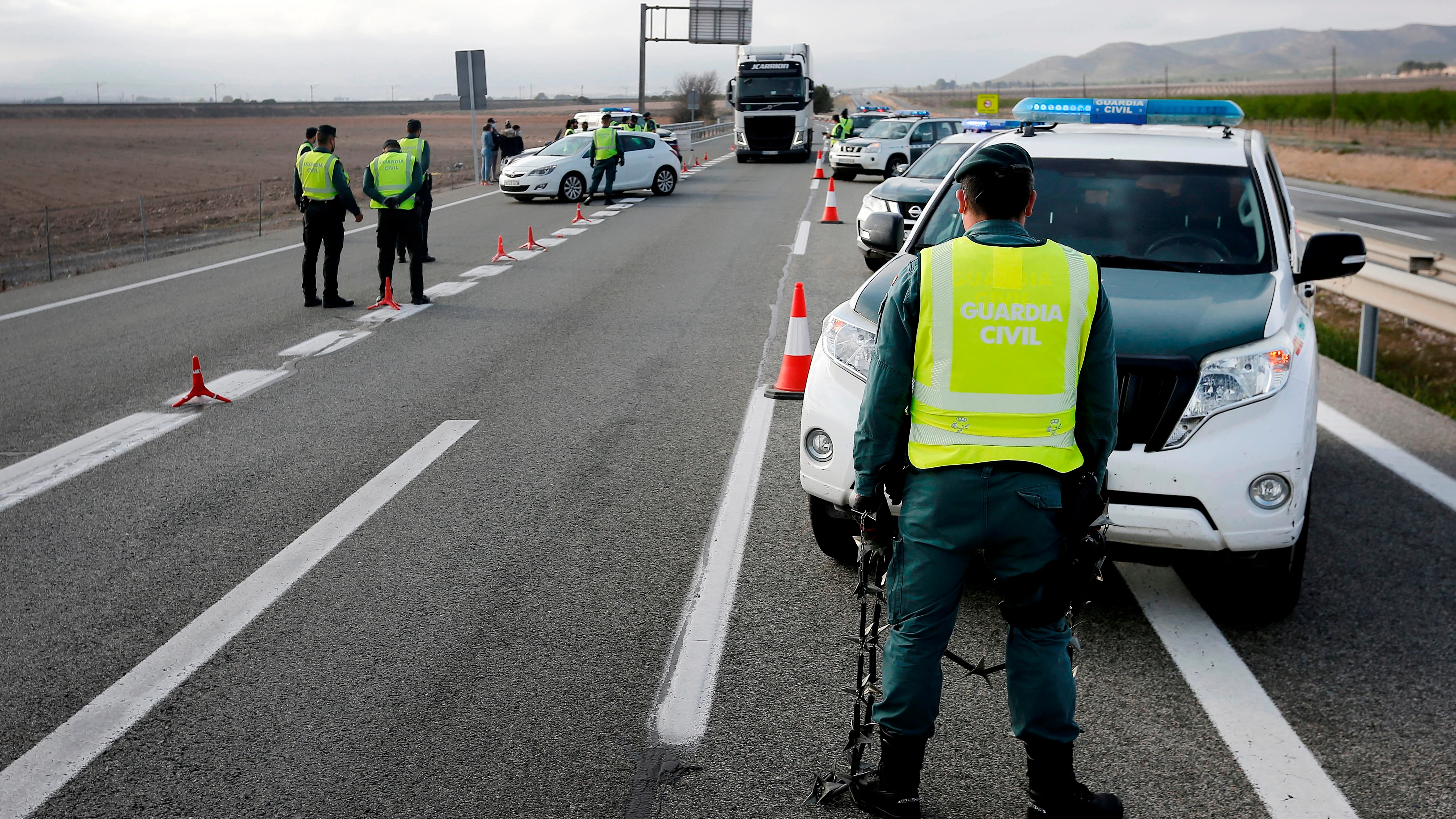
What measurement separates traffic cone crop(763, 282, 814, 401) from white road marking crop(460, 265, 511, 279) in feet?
25.3

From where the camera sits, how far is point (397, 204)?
13.1 m

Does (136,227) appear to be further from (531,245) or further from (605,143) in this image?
(531,245)

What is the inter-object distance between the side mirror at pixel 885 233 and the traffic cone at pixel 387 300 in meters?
8.05

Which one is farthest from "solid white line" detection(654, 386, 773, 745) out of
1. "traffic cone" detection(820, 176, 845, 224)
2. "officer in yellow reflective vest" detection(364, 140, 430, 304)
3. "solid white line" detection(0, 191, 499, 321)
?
"traffic cone" detection(820, 176, 845, 224)

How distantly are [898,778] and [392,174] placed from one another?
36.0 ft

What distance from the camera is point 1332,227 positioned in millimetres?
21922

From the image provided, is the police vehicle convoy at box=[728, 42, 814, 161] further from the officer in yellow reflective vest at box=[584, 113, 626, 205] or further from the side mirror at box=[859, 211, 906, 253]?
the side mirror at box=[859, 211, 906, 253]

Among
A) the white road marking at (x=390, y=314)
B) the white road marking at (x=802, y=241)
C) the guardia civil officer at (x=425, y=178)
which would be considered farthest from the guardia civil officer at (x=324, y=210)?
the white road marking at (x=802, y=241)

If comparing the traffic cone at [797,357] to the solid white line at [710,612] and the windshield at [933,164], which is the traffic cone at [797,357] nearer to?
the solid white line at [710,612]

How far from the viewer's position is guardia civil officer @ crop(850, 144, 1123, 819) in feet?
10.4

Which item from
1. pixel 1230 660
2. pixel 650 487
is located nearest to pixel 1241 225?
pixel 1230 660

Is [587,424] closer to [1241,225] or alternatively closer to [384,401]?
[384,401]

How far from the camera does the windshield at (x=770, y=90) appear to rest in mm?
40938

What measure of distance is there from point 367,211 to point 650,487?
2076cm
